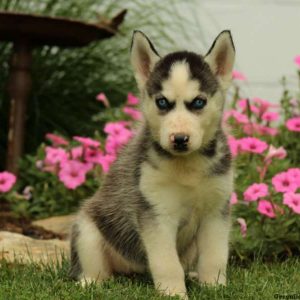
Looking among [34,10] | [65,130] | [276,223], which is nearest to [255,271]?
[276,223]

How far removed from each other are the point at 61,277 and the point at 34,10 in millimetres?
4890

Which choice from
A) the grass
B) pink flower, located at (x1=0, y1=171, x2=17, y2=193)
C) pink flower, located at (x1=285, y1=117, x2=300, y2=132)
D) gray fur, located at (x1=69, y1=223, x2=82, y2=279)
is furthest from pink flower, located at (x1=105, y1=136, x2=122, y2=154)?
gray fur, located at (x1=69, y1=223, x2=82, y2=279)

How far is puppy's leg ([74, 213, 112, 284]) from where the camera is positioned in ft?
16.7

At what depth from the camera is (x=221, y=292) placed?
4.59 m

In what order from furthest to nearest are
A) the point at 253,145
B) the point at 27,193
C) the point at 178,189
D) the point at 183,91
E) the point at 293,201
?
1. the point at 27,193
2. the point at 253,145
3. the point at 293,201
4. the point at 178,189
5. the point at 183,91

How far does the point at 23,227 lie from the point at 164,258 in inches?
115

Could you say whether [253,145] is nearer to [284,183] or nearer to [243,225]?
[284,183]

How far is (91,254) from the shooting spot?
509cm

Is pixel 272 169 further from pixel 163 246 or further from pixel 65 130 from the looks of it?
pixel 65 130

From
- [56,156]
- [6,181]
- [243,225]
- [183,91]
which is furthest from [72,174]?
[183,91]

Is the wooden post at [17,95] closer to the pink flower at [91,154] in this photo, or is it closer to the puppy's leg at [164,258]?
the pink flower at [91,154]

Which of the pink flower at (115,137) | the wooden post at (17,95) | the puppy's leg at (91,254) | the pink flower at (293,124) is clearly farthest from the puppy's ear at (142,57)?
the wooden post at (17,95)

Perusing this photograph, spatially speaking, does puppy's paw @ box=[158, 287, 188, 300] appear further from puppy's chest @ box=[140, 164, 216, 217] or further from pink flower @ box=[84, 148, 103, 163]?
pink flower @ box=[84, 148, 103, 163]

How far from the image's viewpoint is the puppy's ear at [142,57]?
4.79 meters
